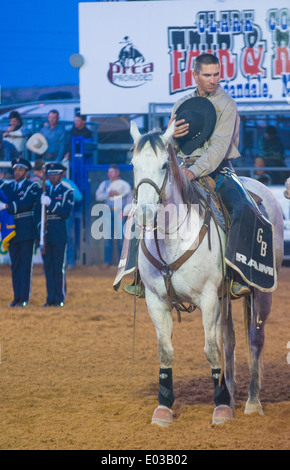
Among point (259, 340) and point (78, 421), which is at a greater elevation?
point (259, 340)

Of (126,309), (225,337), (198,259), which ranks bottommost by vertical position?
(126,309)

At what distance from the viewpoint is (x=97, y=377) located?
721 cm

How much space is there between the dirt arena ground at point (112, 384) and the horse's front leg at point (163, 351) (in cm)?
11

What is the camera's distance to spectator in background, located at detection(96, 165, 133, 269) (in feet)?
53.8

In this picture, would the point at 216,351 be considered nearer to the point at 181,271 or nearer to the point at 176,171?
the point at 181,271

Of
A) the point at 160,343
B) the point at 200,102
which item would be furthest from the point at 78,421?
the point at 200,102

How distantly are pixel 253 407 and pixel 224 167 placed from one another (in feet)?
6.41

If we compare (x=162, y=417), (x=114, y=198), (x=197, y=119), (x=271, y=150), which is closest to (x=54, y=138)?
(x=114, y=198)

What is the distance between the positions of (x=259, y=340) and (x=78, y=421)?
66.7 inches

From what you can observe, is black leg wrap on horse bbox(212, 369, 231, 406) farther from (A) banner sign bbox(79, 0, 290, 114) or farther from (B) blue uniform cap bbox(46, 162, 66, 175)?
(A) banner sign bbox(79, 0, 290, 114)

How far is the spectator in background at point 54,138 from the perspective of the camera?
17297 mm

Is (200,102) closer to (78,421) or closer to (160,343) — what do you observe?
(160,343)

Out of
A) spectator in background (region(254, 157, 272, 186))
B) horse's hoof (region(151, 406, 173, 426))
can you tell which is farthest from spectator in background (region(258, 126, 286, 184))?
horse's hoof (region(151, 406, 173, 426))

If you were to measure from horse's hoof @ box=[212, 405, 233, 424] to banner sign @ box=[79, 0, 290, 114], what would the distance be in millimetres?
11464
